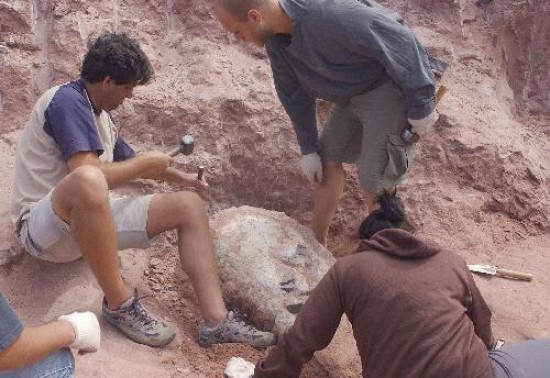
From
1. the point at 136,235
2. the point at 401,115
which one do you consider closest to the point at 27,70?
the point at 136,235

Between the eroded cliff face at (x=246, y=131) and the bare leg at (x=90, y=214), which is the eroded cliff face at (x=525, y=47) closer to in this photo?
the eroded cliff face at (x=246, y=131)

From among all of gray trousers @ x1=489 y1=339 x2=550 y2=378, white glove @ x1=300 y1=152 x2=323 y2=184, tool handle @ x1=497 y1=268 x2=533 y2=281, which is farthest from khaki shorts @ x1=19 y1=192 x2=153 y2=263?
tool handle @ x1=497 y1=268 x2=533 y2=281

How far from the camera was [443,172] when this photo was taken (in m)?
4.16

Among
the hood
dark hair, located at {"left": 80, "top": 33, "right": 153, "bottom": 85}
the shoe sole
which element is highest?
dark hair, located at {"left": 80, "top": 33, "right": 153, "bottom": 85}

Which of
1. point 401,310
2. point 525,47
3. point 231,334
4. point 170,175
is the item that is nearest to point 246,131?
point 170,175

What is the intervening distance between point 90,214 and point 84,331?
64cm

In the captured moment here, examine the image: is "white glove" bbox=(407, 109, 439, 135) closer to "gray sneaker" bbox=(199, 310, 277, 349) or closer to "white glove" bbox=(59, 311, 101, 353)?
"gray sneaker" bbox=(199, 310, 277, 349)

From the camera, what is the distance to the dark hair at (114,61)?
2.68m

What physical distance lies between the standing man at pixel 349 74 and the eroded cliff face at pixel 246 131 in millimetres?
677

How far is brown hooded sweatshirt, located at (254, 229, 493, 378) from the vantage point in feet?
6.48

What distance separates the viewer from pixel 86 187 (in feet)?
8.00

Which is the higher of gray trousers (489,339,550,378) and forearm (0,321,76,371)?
forearm (0,321,76,371)

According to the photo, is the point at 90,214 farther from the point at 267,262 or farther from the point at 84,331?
the point at 267,262

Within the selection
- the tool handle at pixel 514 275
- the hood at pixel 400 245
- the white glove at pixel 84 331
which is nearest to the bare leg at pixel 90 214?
the white glove at pixel 84 331
